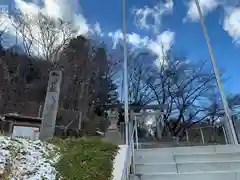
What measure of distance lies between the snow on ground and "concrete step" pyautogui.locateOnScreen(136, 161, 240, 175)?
58.6 inches

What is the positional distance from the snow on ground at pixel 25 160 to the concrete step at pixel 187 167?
149cm

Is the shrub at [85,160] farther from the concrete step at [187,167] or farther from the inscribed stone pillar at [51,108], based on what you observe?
the inscribed stone pillar at [51,108]

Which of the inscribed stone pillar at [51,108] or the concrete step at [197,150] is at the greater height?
the inscribed stone pillar at [51,108]

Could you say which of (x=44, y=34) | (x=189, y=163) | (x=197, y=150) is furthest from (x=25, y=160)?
(x=44, y=34)

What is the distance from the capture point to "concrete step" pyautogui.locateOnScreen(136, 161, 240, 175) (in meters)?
3.37

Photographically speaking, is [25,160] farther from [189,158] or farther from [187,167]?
[189,158]

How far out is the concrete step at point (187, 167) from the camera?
3.37 meters

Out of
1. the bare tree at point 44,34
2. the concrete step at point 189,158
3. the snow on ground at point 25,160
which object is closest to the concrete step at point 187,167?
the concrete step at point 189,158

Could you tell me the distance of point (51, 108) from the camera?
5293mm

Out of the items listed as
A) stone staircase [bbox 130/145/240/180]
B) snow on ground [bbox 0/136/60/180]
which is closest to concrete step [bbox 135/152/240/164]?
stone staircase [bbox 130/145/240/180]

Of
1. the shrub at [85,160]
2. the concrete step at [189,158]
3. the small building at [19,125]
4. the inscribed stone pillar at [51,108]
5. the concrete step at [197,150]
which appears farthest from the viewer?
the small building at [19,125]

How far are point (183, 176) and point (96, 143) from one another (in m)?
1.42

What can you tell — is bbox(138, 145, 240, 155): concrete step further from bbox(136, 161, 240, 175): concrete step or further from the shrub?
the shrub

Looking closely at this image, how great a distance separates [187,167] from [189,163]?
0.08 meters
